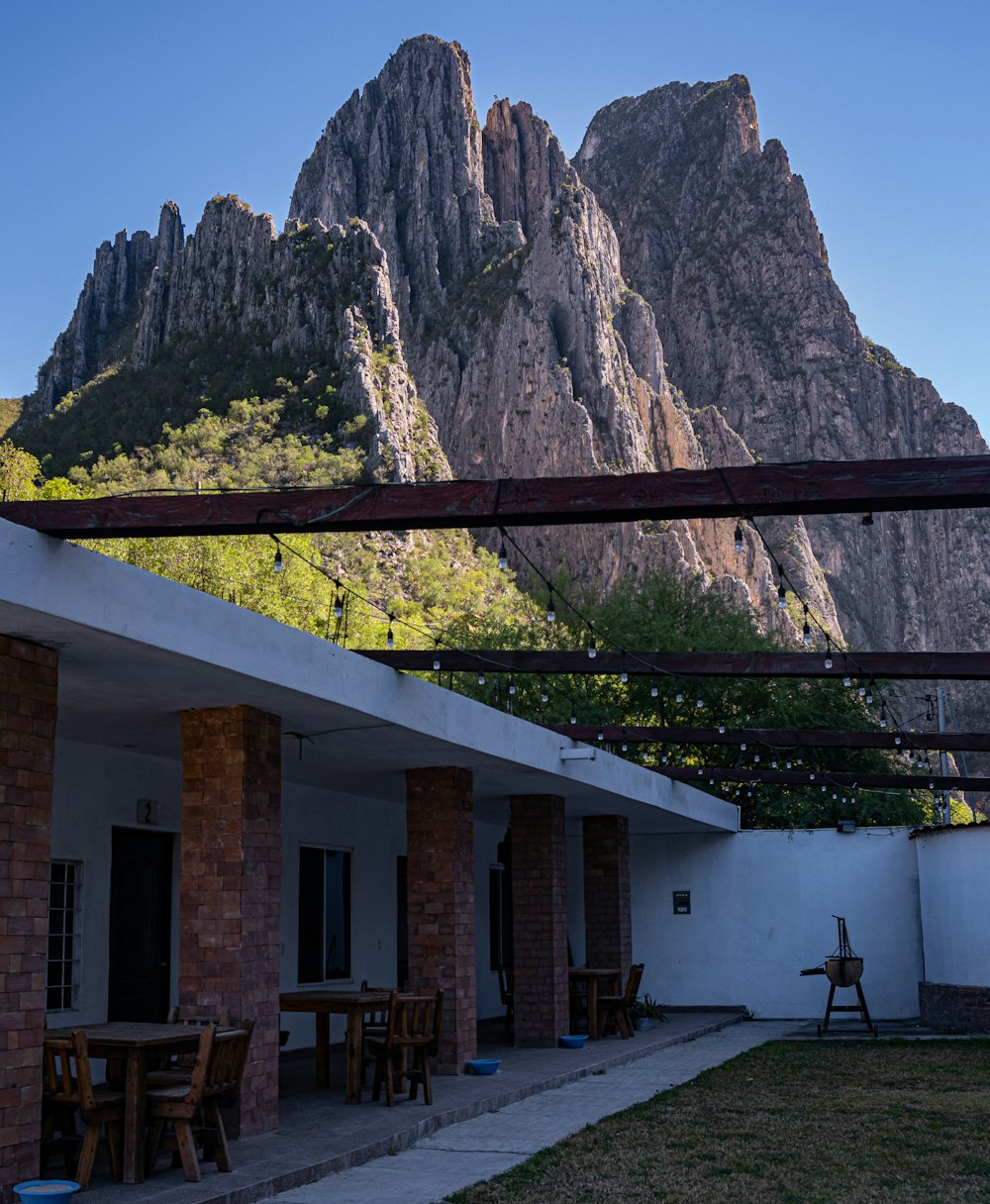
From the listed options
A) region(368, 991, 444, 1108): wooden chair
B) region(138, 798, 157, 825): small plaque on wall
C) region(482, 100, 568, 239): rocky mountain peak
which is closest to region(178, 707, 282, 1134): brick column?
region(368, 991, 444, 1108): wooden chair

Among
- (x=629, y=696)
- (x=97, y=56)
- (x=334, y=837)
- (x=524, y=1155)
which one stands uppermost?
(x=97, y=56)

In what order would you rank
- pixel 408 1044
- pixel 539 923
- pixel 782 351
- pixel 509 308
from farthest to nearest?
1. pixel 782 351
2. pixel 509 308
3. pixel 539 923
4. pixel 408 1044

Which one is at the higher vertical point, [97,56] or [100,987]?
[97,56]

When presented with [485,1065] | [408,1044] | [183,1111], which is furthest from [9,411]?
[183,1111]

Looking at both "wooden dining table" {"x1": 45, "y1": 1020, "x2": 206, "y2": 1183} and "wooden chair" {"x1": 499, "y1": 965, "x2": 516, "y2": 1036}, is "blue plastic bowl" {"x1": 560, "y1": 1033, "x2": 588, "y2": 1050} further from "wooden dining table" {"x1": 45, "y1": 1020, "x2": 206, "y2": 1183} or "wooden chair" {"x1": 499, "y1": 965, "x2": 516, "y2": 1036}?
"wooden dining table" {"x1": 45, "y1": 1020, "x2": 206, "y2": 1183}

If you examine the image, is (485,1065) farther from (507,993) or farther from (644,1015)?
(644,1015)

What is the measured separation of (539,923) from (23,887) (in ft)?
26.9

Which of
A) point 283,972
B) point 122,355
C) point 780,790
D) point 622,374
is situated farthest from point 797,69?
point 122,355

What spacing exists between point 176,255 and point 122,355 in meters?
8.72

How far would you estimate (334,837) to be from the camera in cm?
1326

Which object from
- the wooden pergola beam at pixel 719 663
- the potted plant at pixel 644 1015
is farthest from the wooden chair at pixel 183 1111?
the potted plant at pixel 644 1015

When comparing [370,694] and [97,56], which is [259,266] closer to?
[97,56]

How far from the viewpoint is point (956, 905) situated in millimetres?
16391

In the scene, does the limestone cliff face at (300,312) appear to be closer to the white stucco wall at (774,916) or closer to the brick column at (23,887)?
the white stucco wall at (774,916)
